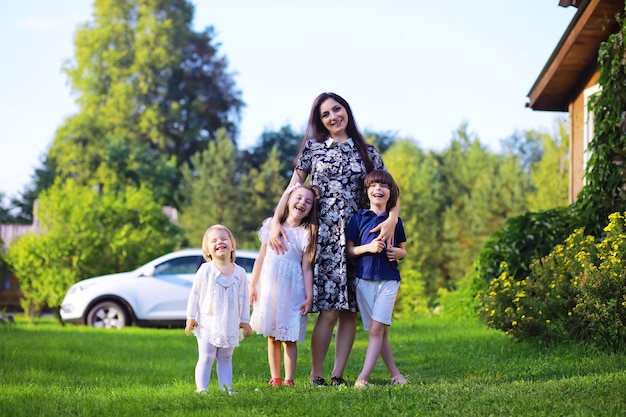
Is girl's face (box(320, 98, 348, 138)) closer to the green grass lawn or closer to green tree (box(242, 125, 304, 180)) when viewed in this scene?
the green grass lawn

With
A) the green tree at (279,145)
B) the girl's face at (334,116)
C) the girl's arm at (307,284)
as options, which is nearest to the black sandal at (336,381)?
the girl's arm at (307,284)

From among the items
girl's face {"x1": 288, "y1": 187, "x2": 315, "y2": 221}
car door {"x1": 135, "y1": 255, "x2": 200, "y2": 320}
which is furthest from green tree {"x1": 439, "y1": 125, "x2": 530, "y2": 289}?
girl's face {"x1": 288, "y1": 187, "x2": 315, "y2": 221}

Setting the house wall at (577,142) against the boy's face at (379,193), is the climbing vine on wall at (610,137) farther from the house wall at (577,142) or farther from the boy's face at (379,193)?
the house wall at (577,142)

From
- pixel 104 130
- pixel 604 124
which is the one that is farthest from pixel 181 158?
pixel 604 124

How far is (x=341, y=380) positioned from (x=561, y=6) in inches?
286

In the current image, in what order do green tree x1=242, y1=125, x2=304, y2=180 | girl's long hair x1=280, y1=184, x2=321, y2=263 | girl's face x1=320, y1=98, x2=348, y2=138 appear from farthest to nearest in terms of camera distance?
1. green tree x1=242, y1=125, x2=304, y2=180
2. girl's face x1=320, y1=98, x2=348, y2=138
3. girl's long hair x1=280, y1=184, x2=321, y2=263

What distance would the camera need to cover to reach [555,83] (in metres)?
13.8

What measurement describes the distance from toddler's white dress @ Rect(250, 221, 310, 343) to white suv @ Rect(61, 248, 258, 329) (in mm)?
9871

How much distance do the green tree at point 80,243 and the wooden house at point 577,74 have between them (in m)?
9.92

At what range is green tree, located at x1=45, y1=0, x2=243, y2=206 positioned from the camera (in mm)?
41969

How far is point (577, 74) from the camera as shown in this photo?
13.6 m

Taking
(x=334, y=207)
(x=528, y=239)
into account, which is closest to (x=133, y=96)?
(x=528, y=239)

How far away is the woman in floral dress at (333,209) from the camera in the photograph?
699cm

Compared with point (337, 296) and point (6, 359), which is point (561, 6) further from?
point (6, 359)
